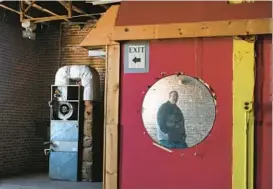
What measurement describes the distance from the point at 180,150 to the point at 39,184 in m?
4.24

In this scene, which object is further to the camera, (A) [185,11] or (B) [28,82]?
(B) [28,82]

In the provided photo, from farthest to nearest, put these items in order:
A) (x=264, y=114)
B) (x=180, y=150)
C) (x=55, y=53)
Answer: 1. (x=55, y=53)
2. (x=180, y=150)
3. (x=264, y=114)

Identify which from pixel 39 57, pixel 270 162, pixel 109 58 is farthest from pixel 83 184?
pixel 270 162

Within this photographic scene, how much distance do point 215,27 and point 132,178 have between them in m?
1.65

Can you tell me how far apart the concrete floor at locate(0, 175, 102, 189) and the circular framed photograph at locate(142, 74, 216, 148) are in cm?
372

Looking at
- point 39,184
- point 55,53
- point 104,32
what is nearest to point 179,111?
point 104,32

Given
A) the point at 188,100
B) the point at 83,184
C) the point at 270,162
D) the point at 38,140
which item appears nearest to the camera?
the point at 270,162

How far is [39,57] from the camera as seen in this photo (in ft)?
31.3

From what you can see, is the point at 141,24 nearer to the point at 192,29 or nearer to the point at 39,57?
the point at 192,29

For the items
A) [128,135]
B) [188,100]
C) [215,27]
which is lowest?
[128,135]

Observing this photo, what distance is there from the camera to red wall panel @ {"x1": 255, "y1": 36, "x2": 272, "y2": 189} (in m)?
3.55

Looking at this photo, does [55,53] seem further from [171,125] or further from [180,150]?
[180,150]

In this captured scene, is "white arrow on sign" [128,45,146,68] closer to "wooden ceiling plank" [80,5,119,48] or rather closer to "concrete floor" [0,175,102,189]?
"wooden ceiling plank" [80,5,119,48]

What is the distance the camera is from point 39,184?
7234 mm
